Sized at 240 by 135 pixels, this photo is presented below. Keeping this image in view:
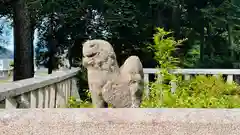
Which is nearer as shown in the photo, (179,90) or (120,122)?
(120,122)

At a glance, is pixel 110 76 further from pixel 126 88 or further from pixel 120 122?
pixel 120 122

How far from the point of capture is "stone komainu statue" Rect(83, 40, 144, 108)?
242cm

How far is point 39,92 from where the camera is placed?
3.36 m

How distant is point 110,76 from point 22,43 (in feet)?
17.5

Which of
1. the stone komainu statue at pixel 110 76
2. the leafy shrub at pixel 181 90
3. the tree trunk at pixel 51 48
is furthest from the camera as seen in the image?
the tree trunk at pixel 51 48

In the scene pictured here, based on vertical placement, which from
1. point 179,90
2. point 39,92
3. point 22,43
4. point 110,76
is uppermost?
point 22,43

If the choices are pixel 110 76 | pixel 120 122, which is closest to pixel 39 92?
pixel 110 76

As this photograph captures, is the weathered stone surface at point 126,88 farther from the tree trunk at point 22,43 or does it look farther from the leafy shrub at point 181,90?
the tree trunk at point 22,43

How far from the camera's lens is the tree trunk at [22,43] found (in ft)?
24.3

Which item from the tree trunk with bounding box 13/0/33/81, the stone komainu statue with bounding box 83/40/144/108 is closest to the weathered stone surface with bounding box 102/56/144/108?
the stone komainu statue with bounding box 83/40/144/108

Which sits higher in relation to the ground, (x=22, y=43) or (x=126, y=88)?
(x=22, y=43)

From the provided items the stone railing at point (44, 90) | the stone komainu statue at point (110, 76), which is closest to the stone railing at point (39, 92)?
the stone railing at point (44, 90)

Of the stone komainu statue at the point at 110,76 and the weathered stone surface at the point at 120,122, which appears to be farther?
the stone komainu statue at the point at 110,76

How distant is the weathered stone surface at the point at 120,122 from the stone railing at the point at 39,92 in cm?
88
